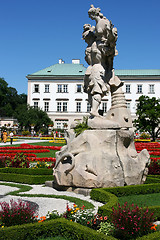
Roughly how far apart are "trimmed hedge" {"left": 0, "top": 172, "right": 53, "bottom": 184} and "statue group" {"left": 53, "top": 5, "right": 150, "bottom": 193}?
1.16m

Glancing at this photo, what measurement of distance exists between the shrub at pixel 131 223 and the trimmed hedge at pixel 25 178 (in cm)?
525

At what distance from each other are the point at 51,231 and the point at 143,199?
3.00m

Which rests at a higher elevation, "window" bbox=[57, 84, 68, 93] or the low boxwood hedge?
"window" bbox=[57, 84, 68, 93]

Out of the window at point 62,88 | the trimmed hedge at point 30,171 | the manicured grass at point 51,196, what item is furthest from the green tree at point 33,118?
the manicured grass at point 51,196

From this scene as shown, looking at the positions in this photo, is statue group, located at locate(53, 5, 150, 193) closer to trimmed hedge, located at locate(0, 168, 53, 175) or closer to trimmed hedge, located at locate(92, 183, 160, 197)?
trimmed hedge, located at locate(92, 183, 160, 197)

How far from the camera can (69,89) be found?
55406mm

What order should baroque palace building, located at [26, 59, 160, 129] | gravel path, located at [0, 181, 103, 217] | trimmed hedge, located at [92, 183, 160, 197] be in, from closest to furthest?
1. gravel path, located at [0, 181, 103, 217]
2. trimmed hedge, located at [92, 183, 160, 197]
3. baroque palace building, located at [26, 59, 160, 129]

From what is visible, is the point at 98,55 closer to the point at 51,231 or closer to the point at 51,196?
the point at 51,196

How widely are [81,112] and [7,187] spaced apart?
46.5 meters

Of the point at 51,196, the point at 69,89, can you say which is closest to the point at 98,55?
the point at 51,196

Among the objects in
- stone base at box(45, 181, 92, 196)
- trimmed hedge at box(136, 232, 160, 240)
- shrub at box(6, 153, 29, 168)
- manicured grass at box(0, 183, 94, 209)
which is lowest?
manicured grass at box(0, 183, 94, 209)

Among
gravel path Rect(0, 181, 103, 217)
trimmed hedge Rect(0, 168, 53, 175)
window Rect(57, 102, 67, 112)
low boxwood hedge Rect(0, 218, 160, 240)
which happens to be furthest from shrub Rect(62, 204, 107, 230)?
window Rect(57, 102, 67, 112)

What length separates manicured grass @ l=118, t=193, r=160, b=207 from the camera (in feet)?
21.5

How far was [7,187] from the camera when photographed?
8641 mm
